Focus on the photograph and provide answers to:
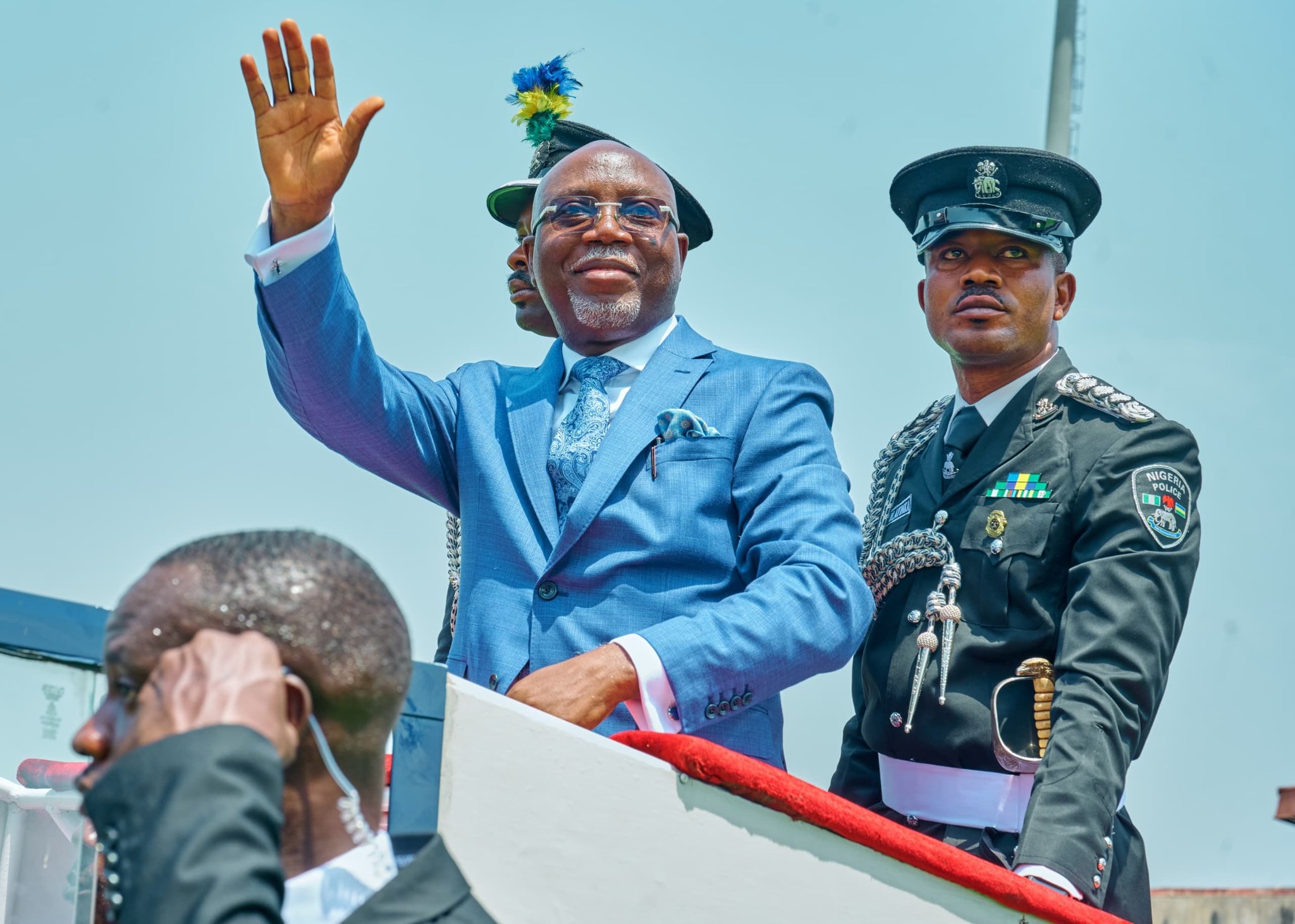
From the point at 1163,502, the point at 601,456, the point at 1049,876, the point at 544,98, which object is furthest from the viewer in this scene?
the point at 544,98

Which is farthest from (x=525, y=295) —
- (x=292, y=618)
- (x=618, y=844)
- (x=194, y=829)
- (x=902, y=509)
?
(x=194, y=829)

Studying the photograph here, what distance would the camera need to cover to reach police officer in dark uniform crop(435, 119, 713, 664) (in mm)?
4859

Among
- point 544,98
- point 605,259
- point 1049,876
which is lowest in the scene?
point 1049,876

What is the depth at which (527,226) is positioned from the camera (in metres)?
5.34

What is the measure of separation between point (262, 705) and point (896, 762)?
2664mm

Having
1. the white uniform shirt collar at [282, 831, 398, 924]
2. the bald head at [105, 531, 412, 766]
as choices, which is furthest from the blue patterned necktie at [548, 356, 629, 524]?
the white uniform shirt collar at [282, 831, 398, 924]

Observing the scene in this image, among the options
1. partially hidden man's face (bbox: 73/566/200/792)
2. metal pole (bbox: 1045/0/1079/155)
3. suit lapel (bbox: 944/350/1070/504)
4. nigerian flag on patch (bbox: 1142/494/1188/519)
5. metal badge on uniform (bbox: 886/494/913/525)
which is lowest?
partially hidden man's face (bbox: 73/566/200/792)

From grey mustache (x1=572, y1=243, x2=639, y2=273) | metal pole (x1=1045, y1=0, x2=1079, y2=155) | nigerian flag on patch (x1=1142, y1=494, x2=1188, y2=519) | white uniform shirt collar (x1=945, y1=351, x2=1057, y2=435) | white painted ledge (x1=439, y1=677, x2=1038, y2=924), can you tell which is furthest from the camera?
metal pole (x1=1045, y1=0, x2=1079, y2=155)

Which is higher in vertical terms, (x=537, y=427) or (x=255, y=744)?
(x=537, y=427)

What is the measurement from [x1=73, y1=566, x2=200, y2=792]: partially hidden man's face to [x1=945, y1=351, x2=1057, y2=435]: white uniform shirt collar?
2.96 meters

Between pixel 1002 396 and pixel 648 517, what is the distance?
56.8 inches

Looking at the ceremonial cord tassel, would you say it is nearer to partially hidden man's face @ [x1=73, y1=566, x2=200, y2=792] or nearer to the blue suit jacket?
the blue suit jacket

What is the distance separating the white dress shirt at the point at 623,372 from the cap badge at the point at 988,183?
114 centimetres

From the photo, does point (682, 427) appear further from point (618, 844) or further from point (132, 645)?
point (132, 645)
